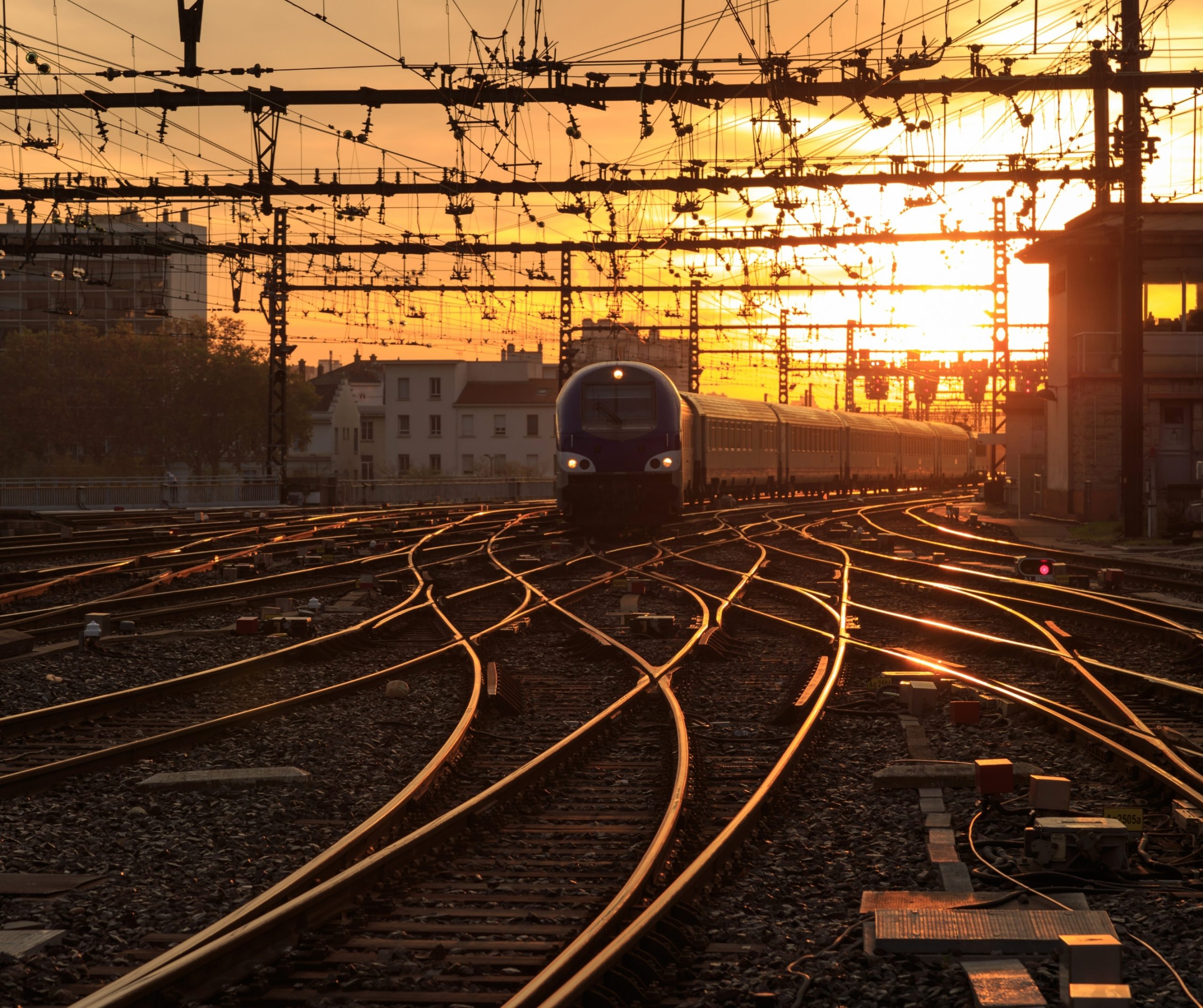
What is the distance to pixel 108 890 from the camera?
5629 millimetres

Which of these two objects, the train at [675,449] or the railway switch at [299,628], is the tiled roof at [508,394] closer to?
the train at [675,449]

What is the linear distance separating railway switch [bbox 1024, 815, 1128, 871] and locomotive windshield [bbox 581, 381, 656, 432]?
2111 centimetres

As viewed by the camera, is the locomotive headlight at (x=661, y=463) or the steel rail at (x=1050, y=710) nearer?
the steel rail at (x=1050, y=710)

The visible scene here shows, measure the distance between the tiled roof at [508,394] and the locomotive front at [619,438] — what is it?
6196 cm

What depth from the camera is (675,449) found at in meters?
27.0

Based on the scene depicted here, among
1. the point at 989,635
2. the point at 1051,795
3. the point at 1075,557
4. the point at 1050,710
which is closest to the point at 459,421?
the point at 1075,557

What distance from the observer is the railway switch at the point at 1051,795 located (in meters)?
6.52

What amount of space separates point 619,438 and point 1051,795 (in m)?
20.4

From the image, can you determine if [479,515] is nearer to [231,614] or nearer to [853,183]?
[853,183]

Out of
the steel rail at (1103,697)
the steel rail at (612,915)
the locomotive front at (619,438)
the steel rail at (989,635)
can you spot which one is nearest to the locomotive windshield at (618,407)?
the locomotive front at (619,438)

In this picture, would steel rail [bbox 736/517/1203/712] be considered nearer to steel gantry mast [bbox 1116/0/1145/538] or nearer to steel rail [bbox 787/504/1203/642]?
steel rail [bbox 787/504/1203/642]

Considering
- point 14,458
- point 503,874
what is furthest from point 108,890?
point 14,458

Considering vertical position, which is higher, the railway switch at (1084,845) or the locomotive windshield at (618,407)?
the locomotive windshield at (618,407)

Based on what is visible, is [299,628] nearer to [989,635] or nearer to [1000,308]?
[989,635]
